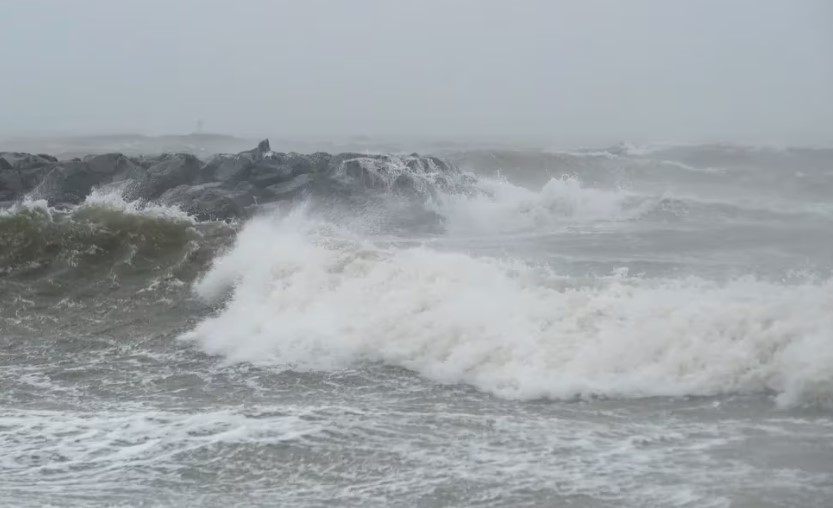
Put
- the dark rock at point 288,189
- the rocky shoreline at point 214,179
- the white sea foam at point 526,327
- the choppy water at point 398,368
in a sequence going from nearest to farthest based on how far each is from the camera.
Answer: the choppy water at point 398,368, the white sea foam at point 526,327, the rocky shoreline at point 214,179, the dark rock at point 288,189

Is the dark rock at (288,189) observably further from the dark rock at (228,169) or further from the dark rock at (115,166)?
the dark rock at (115,166)

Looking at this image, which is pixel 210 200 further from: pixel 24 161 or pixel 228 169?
pixel 24 161

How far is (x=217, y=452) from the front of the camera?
577 centimetres

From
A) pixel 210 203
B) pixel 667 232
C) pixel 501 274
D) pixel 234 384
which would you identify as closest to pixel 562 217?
→ pixel 667 232

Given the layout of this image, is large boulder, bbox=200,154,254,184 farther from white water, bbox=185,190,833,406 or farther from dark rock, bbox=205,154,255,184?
white water, bbox=185,190,833,406

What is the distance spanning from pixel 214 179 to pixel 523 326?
11174 mm

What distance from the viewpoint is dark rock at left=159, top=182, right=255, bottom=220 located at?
1505cm

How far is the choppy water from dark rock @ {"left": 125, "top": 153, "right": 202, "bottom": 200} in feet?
7.04

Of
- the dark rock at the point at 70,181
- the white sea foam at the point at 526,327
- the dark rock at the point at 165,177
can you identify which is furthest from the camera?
the dark rock at the point at 70,181

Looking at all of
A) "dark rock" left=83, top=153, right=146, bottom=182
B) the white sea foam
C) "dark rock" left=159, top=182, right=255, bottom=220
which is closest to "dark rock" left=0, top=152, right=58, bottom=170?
"dark rock" left=83, top=153, right=146, bottom=182

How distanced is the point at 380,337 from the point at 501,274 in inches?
72.6

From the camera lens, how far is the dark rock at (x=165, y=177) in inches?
651

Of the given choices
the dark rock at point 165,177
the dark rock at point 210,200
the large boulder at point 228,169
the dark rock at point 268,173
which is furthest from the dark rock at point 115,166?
the dark rock at point 268,173

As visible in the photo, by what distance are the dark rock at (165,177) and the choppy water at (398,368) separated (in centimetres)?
214
